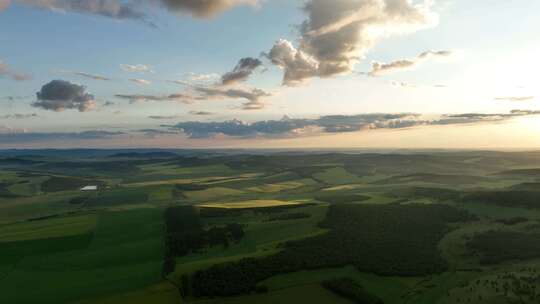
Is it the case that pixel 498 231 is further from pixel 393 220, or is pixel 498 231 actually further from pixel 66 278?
pixel 66 278

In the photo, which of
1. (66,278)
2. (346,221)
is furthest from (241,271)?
(346,221)

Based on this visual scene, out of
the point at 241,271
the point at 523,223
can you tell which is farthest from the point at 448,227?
the point at 241,271

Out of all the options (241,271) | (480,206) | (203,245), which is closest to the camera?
(241,271)

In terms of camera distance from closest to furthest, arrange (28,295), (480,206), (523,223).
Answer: (28,295), (523,223), (480,206)

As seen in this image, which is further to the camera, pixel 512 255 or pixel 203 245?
Answer: pixel 203 245

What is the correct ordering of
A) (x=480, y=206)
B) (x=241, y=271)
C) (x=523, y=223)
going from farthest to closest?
(x=480, y=206) → (x=523, y=223) → (x=241, y=271)

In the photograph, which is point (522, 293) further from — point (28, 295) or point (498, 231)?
point (28, 295)

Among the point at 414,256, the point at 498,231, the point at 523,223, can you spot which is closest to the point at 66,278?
the point at 414,256

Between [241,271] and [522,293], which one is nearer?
[522,293]
